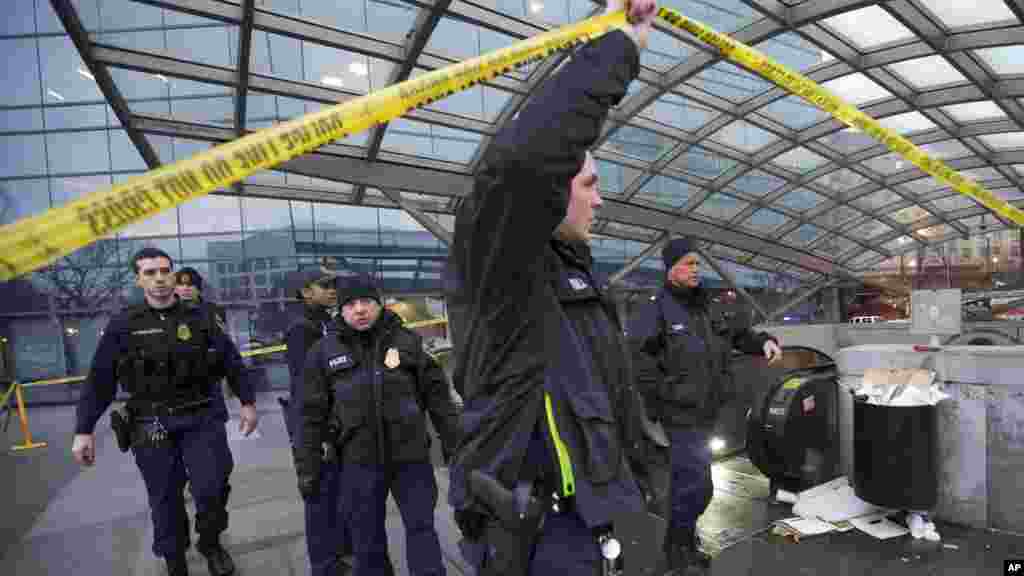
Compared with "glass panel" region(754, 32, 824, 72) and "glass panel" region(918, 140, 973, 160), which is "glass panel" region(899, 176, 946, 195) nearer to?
"glass panel" region(918, 140, 973, 160)

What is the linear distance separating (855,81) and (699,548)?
13.2 m

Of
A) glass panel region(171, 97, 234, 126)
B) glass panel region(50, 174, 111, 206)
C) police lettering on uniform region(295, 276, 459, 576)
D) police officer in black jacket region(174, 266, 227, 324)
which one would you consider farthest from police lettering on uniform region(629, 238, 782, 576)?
glass panel region(50, 174, 111, 206)

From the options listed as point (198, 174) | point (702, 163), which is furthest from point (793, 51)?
point (198, 174)

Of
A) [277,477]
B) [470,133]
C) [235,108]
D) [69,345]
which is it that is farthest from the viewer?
[69,345]

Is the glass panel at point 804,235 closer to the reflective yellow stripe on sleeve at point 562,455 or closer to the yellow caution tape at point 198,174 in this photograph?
the yellow caution tape at point 198,174

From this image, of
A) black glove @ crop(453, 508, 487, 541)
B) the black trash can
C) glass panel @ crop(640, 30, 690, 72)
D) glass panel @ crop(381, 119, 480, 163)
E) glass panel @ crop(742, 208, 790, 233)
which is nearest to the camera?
black glove @ crop(453, 508, 487, 541)

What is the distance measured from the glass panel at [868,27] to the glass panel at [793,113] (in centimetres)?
225

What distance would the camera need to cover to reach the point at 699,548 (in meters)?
3.48

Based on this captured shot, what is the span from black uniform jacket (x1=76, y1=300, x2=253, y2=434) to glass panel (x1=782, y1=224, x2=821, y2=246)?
23254 millimetres

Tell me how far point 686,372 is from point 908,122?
1584 centimetres

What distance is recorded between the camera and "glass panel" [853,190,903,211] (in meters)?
19.9

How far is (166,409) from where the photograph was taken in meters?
3.27

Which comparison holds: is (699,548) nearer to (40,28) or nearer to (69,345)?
(69,345)

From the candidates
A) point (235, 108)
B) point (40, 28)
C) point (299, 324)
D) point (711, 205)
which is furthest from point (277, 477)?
point (40, 28)
